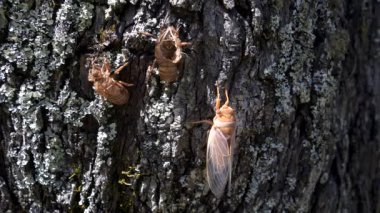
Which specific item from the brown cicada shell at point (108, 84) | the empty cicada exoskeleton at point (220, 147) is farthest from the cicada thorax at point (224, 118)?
the brown cicada shell at point (108, 84)

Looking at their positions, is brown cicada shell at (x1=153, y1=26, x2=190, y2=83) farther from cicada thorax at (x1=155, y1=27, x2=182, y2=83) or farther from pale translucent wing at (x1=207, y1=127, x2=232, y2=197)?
pale translucent wing at (x1=207, y1=127, x2=232, y2=197)

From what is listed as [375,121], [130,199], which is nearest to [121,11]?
[130,199]

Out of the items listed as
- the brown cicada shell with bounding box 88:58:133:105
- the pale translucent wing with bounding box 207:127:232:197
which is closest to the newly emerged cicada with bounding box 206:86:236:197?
the pale translucent wing with bounding box 207:127:232:197

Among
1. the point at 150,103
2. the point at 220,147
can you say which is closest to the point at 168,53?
the point at 150,103

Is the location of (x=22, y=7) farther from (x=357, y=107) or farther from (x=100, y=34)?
(x=357, y=107)

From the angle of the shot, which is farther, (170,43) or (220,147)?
(220,147)

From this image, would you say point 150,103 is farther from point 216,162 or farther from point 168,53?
point 216,162

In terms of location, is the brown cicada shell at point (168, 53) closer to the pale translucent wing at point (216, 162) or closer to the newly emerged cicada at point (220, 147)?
the newly emerged cicada at point (220, 147)
